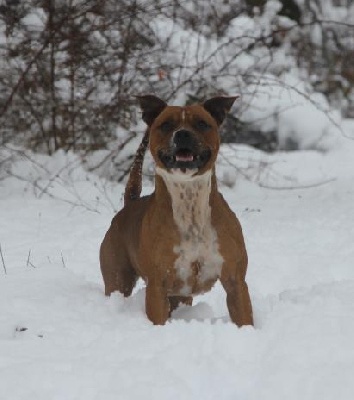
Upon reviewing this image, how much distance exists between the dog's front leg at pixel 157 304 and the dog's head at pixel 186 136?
0.63 metres

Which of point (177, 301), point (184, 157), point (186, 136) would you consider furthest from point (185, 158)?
point (177, 301)

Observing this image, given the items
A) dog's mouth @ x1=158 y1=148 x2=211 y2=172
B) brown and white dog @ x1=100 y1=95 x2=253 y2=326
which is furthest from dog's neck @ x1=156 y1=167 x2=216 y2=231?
dog's mouth @ x1=158 y1=148 x2=211 y2=172

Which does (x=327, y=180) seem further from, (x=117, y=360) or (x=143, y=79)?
(x=117, y=360)

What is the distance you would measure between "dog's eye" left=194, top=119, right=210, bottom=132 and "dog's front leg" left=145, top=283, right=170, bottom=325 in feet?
2.76

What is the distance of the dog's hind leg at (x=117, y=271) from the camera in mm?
4539

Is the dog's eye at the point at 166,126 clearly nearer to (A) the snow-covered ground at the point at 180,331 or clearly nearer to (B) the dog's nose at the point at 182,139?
(B) the dog's nose at the point at 182,139

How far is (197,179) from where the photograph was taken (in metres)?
3.90

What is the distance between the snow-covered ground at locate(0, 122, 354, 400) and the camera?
9.57 ft

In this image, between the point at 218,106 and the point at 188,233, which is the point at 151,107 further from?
the point at 188,233

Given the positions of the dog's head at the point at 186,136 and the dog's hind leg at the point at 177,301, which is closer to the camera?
the dog's head at the point at 186,136

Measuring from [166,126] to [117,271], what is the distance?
42.2 inches

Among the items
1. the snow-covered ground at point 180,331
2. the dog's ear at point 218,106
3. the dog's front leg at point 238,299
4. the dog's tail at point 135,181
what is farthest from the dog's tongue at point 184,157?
the dog's tail at point 135,181

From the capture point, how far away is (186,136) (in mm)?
3758

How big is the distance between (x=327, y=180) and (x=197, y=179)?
6423mm
